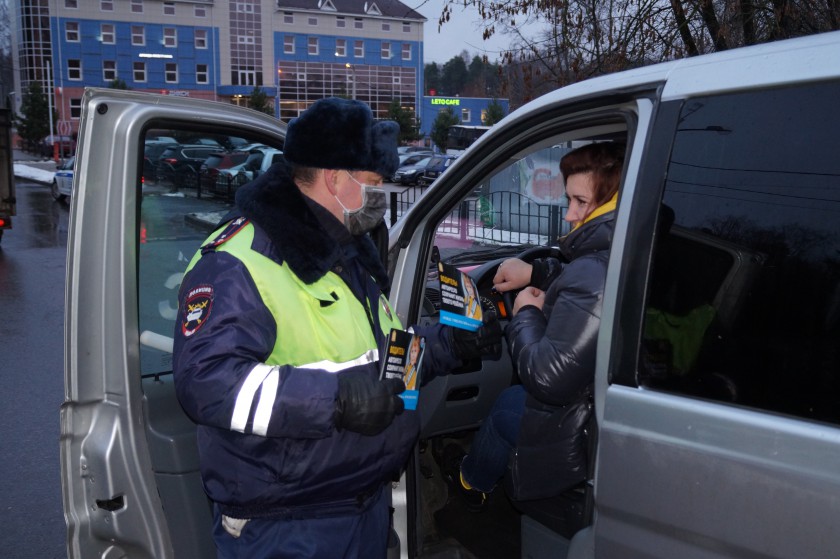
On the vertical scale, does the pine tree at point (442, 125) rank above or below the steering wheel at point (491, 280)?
above

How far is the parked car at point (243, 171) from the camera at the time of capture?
2.72m

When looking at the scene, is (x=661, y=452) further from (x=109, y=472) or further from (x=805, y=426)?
(x=109, y=472)

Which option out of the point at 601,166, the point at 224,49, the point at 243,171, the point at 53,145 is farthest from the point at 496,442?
the point at 224,49

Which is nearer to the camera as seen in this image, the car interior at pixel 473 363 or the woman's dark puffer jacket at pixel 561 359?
the car interior at pixel 473 363

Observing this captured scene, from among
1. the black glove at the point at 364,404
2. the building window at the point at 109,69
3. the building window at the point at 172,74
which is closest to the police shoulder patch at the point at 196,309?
the black glove at the point at 364,404

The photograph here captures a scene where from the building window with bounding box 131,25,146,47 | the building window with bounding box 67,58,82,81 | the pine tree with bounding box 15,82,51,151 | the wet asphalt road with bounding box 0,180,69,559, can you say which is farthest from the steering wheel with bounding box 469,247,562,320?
the building window with bounding box 131,25,146,47

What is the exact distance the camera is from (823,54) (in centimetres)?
143

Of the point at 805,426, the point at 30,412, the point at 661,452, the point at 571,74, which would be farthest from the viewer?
the point at 571,74

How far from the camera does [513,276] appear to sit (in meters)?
2.83

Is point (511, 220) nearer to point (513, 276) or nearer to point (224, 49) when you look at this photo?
point (513, 276)

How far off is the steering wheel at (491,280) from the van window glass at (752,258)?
64.2 inches

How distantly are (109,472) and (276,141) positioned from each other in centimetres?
124

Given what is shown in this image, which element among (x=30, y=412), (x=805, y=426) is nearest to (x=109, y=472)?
(x=805, y=426)

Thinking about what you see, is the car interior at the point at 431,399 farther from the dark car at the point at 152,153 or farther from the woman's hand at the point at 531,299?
the woman's hand at the point at 531,299
